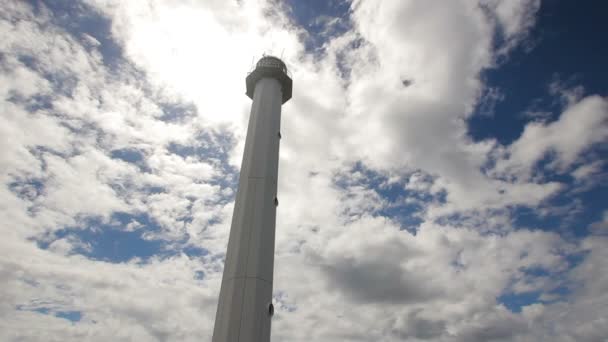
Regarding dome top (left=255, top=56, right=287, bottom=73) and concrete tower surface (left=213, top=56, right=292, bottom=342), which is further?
dome top (left=255, top=56, right=287, bottom=73)

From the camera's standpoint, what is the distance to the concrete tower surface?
1697cm

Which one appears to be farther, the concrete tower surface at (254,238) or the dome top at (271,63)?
the dome top at (271,63)

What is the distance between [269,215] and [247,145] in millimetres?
5712

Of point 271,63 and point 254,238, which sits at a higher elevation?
point 271,63

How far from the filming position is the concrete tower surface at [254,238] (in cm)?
1697

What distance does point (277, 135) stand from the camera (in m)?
24.5

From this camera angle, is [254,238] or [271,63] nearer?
[254,238]

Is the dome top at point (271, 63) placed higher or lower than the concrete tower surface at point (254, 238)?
higher

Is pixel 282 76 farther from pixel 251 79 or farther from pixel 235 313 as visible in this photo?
pixel 235 313

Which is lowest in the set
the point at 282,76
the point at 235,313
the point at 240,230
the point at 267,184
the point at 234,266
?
the point at 235,313

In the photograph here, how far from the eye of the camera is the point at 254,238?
1897 centimetres

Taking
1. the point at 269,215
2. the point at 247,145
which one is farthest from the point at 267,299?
the point at 247,145

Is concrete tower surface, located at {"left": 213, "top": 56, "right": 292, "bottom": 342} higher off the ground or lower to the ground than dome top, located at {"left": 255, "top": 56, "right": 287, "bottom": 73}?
lower

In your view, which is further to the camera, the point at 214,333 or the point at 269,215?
the point at 269,215
